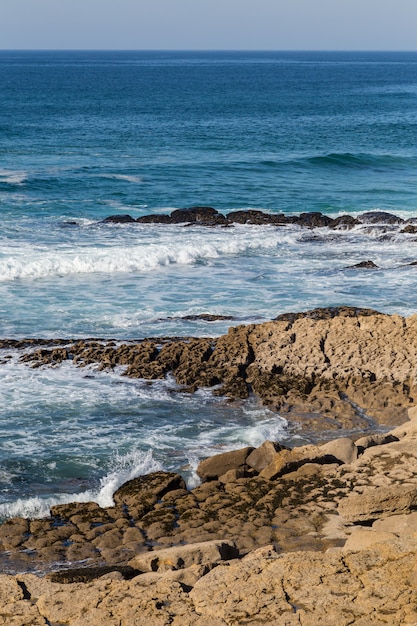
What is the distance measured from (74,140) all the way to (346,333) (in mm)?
40890

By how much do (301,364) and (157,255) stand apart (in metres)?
11.9

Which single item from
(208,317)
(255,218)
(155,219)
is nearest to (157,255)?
(155,219)

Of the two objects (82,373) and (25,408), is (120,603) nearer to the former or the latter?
(25,408)

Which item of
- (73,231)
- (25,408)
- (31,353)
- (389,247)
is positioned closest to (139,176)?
(73,231)

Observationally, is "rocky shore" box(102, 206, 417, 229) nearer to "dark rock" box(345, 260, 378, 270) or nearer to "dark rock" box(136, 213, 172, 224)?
"dark rock" box(136, 213, 172, 224)

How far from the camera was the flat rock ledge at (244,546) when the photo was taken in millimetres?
8398

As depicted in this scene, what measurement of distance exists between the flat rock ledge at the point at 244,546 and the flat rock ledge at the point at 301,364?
4.05 feet

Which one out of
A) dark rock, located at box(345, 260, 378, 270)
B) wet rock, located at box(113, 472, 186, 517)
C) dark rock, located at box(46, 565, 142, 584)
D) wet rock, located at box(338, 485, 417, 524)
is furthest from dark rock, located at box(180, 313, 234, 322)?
dark rock, located at box(46, 565, 142, 584)

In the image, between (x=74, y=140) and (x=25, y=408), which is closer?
(x=25, y=408)

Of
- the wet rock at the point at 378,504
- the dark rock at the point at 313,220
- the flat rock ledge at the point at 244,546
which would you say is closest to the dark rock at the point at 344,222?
the dark rock at the point at 313,220

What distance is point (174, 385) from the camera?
17.3 m

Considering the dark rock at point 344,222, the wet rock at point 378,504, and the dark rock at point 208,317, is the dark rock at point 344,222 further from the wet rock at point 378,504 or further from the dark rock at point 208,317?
the wet rock at point 378,504

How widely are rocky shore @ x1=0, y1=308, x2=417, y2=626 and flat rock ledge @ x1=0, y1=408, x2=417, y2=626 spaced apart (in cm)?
2

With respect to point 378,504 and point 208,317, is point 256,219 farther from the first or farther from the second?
point 378,504
